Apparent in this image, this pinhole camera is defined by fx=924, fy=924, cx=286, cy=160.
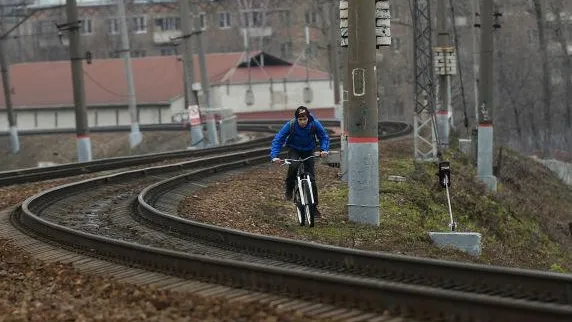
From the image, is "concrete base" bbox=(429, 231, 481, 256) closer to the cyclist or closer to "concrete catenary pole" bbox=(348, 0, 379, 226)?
"concrete catenary pole" bbox=(348, 0, 379, 226)

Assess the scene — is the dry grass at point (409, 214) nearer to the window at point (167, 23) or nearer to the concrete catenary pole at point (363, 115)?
the concrete catenary pole at point (363, 115)

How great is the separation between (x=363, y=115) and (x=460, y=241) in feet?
7.85

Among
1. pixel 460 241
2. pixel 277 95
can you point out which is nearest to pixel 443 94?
pixel 460 241

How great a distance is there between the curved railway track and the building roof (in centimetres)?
6239

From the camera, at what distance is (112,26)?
10931cm

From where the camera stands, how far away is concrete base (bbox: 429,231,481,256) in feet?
45.4

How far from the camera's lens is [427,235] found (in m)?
14.3

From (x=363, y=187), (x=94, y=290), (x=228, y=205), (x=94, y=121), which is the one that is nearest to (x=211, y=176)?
(x=228, y=205)

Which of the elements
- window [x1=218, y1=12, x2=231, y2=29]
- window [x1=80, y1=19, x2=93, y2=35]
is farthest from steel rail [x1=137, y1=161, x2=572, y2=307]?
window [x1=80, y1=19, x2=93, y2=35]

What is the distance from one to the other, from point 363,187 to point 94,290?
6.30 m

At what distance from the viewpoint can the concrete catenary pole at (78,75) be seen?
32344 millimetres

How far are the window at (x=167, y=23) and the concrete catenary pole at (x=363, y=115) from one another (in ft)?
310

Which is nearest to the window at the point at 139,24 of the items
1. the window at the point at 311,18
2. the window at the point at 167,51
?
the window at the point at 167,51

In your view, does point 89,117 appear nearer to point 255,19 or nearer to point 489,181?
point 255,19
